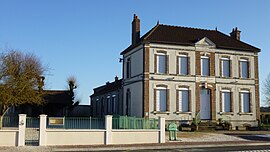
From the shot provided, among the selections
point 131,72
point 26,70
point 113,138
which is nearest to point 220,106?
point 131,72

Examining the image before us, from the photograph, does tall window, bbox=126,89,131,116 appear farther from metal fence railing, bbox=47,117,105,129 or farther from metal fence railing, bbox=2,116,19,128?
metal fence railing, bbox=2,116,19,128

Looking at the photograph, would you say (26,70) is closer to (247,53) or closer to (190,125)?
(190,125)

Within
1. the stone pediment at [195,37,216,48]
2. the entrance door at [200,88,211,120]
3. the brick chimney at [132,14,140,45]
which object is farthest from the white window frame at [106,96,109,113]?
the stone pediment at [195,37,216,48]

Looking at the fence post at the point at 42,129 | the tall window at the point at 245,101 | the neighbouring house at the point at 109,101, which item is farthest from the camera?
the neighbouring house at the point at 109,101

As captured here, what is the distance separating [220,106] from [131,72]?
8.98 m

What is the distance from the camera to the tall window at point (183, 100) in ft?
98.2

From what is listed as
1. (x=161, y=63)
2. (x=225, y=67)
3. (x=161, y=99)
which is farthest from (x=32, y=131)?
A: (x=225, y=67)

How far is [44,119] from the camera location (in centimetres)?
1798

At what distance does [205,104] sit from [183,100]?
92.1 inches

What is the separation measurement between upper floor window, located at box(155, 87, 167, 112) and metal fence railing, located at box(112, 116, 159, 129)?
8618 mm

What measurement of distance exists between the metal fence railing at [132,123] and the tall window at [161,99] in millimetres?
8703

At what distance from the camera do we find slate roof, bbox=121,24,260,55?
2991cm

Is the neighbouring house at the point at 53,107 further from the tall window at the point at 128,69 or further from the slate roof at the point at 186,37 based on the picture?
the slate roof at the point at 186,37

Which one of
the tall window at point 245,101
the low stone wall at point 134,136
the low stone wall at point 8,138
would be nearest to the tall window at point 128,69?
the tall window at point 245,101
